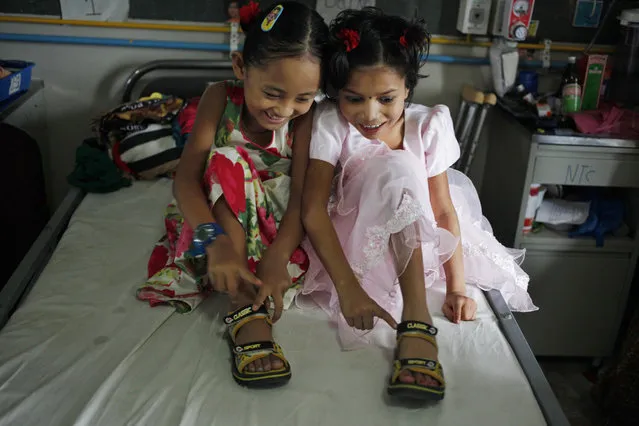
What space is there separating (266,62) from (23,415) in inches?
33.3

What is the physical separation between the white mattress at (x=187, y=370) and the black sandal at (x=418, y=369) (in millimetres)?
31

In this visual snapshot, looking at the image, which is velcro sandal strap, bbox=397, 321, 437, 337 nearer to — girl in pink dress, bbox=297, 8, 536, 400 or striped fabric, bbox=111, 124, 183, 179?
girl in pink dress, bbox=297, 8, 536, 400

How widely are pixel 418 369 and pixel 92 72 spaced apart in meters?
1.79

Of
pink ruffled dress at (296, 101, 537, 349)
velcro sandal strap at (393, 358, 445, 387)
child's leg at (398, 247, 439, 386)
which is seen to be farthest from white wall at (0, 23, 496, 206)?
velcro sandal strap at (393, 358, 445, 387)

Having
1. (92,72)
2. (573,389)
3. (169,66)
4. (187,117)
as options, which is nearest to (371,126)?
(187,117)

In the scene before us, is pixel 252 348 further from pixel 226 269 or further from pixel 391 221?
pixel 391 221

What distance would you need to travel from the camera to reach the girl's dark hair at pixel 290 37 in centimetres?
138

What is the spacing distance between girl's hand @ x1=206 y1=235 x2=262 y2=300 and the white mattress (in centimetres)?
13

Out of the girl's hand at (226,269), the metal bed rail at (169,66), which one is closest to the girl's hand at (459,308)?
the girl's hand at (226,269)

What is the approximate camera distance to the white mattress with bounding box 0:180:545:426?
1165mm

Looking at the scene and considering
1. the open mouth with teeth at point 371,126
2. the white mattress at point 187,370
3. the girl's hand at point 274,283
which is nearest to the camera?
the white mattress at point 187,370

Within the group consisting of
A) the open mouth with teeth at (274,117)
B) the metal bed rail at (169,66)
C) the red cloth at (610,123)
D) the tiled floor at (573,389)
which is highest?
the open mouth with teeth at (274,117)

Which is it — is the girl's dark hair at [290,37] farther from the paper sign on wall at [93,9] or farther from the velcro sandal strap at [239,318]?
the paper sign on wall at [93,9]

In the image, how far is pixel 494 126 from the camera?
2.43 m
